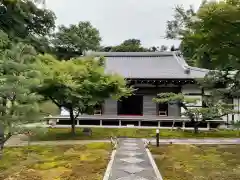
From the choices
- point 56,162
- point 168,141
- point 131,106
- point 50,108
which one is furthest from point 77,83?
point 131,106

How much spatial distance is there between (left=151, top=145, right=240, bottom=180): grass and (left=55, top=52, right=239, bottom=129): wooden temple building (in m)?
7.61

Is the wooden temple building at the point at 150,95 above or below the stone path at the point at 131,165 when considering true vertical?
above

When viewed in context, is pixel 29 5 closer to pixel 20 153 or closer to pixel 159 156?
pixel 20 153

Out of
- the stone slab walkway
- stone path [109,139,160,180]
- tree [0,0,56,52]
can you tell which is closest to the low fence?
→ the stone slab walkway

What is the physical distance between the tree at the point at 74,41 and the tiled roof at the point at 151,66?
13063 mm

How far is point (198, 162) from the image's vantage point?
1060cm

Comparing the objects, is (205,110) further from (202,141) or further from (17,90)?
(17,90)

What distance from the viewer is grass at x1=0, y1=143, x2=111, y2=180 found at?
8734 millimetres

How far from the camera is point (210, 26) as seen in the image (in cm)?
725

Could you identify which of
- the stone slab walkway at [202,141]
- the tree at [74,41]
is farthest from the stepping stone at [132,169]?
the tree at [74,41]

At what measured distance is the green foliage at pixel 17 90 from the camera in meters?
9.82

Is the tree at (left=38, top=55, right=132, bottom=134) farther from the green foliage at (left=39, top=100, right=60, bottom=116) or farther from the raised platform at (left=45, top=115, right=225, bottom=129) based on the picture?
the raised platform at (left=45, top=115, right=225, bottom=129)

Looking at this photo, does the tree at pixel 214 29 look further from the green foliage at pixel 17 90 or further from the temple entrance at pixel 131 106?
the temple entrance at pixel 131 106

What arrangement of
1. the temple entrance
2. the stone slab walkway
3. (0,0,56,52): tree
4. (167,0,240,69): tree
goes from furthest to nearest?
1. the temple entrance
2. (0,0,56,52): tree
3. the stone slab walkway
4. (167,0,240,69): tree
